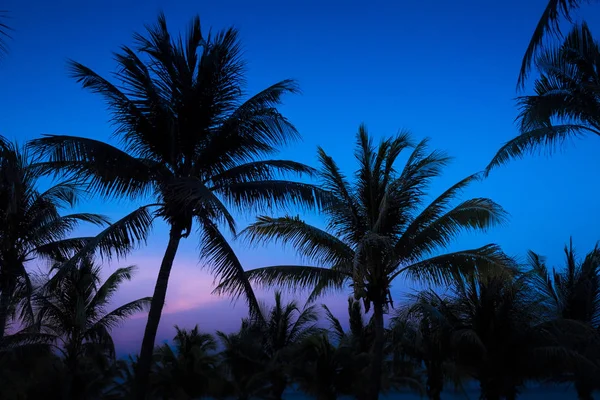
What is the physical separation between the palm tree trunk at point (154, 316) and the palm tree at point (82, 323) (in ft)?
21.6

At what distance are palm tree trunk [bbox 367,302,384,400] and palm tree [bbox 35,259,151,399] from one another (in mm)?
9091

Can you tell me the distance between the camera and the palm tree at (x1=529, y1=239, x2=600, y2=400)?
19414mm

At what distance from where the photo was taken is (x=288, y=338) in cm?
2492

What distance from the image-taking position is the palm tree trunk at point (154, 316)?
10.8 m

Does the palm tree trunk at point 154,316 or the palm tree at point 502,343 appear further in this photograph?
the palm tree at point 502,343

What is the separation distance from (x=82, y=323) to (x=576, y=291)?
18.1 metres

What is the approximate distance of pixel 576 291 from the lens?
20.5 meters

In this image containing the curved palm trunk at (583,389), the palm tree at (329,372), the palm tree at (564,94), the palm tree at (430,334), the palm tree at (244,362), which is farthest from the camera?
the palm tree at (244,362)

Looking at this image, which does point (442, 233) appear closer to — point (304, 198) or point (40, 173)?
point (304, 198)

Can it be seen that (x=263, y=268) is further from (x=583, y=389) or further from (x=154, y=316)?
(x=583, y=389)

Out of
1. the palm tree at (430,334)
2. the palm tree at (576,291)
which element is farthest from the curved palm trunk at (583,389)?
the palm tree at (430,334)

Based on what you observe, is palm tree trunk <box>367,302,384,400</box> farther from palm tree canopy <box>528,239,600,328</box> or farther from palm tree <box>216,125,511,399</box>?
palm tree canopy <box>528,239,600,328</box>

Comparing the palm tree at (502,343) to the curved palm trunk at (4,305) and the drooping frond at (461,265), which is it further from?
the curved palm trunk at (4,305)

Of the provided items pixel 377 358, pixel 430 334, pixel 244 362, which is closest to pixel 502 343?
pixel 430 334
